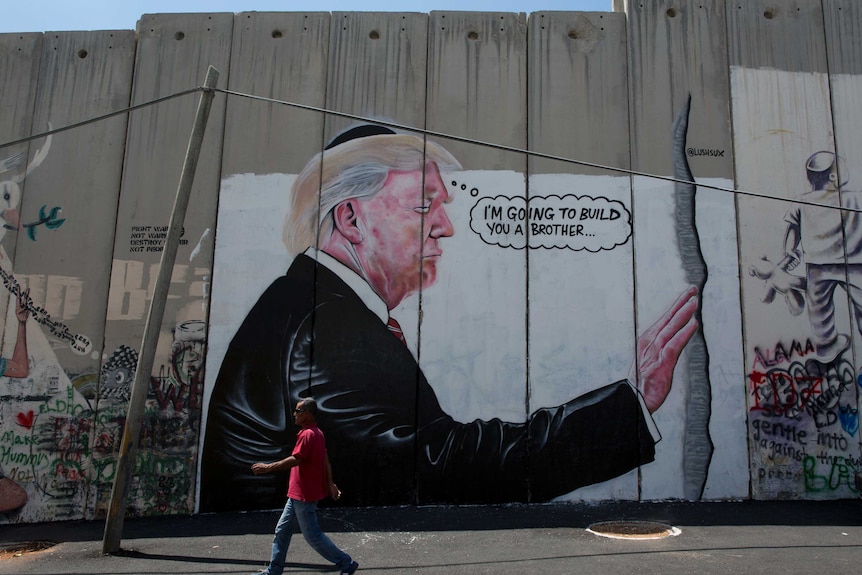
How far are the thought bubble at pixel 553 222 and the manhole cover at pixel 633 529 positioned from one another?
A: 11.3ft

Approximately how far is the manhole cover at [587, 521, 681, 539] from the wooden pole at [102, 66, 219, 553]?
15.9 feet

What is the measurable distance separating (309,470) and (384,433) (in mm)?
3154

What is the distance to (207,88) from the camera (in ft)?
22.4

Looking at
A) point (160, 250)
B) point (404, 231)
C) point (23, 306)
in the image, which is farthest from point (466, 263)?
point (23, 306)

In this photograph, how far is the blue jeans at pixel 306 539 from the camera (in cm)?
513

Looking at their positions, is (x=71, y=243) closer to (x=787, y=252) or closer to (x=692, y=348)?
(x=692, y=348)

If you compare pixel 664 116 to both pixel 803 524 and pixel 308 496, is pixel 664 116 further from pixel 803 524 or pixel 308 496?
pixel 308 496

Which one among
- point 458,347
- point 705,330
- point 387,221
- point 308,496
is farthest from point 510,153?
point 308,496

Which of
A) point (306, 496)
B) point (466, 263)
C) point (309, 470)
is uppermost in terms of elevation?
point (466, 263)

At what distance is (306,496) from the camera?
5.18m

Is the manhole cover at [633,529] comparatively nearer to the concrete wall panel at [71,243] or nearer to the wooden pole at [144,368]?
the wooden pole at [144,368]

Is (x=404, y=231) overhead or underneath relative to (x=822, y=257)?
overhead

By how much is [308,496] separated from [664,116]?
274 inches

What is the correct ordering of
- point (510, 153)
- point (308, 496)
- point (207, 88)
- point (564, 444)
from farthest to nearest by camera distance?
1. point (510, 153)
2. point (564, 444)
3. point (207, 88)
4. point (308, 496)
